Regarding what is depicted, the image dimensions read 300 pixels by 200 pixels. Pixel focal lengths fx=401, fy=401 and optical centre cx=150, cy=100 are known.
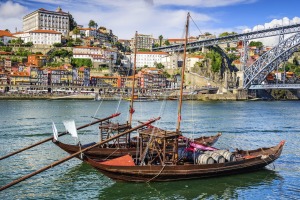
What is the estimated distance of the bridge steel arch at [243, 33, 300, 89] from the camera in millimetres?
55094

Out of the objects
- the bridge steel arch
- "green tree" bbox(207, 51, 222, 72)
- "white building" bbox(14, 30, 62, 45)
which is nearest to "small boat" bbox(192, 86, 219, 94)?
"green tree" bbox(207, 51, 222, 72)

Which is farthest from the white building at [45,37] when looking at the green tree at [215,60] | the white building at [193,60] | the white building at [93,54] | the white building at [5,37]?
the green tree at [215,60]

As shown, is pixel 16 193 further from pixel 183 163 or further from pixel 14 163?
pixel 183 163

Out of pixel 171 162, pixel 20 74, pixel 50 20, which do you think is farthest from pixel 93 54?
pixel 171 162

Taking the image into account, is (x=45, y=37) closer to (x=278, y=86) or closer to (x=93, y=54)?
(x=93, y=54)

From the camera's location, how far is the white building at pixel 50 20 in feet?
310

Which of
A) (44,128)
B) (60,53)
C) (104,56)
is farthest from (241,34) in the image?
(44,128)

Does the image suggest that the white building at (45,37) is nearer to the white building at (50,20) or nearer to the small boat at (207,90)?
the white building at (50,20)

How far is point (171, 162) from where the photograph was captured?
38.3 feet

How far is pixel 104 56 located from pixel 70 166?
71225 mm

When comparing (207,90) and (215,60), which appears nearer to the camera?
(207,90)

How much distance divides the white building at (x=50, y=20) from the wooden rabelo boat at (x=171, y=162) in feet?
286

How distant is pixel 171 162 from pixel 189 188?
0.92 m

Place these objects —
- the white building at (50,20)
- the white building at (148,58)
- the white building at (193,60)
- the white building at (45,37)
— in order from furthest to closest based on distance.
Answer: the white building at (50,20) < the white building at (148,58) < the white building at (45,37) < the white building at (193,60)
